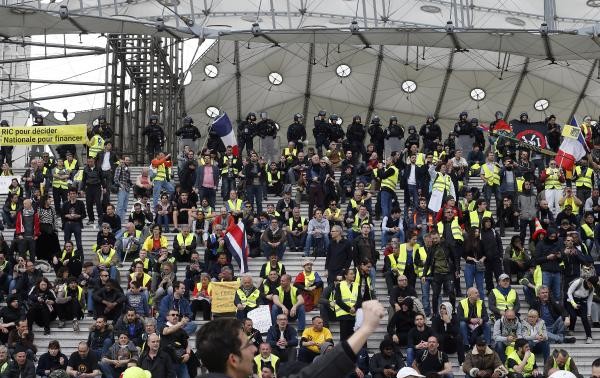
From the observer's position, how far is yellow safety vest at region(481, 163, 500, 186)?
26.8 meters

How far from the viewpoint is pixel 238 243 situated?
2334 cm

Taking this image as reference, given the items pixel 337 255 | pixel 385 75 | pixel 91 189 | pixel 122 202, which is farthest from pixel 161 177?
pixel 385 75

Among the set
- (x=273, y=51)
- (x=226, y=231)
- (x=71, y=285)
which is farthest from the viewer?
(x=273, y=51)

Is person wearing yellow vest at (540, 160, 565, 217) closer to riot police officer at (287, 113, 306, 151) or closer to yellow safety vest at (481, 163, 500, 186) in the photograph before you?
yellow safety vest at (481, 163, 500, 186)

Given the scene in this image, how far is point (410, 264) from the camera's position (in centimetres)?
2239

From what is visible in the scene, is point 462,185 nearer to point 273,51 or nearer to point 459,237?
point 459,237

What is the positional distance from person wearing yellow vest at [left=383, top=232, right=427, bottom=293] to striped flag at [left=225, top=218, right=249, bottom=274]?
261cm

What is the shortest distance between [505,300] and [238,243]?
5.07 m

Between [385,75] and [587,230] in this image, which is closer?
[587,230]

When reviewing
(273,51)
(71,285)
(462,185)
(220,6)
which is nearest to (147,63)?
(220,6)

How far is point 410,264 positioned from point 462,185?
552 centimetres

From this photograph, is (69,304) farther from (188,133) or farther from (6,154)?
(188,133)

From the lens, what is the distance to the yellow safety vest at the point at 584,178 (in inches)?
1057

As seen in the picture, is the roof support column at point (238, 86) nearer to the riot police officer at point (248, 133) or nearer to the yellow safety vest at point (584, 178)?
the riot police officer at point (248, 133)
